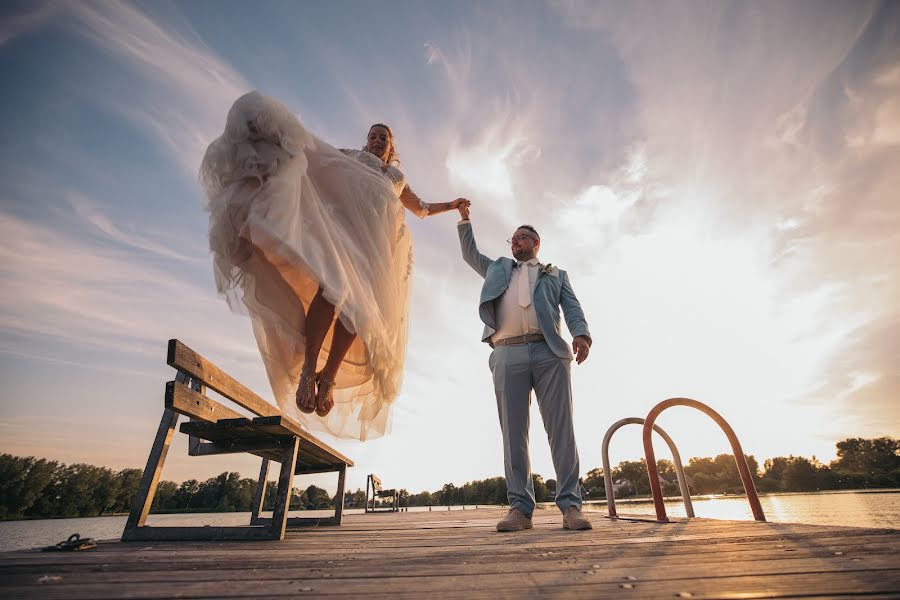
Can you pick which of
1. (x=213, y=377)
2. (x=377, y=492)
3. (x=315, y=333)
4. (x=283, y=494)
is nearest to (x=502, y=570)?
(x=315, y=333)

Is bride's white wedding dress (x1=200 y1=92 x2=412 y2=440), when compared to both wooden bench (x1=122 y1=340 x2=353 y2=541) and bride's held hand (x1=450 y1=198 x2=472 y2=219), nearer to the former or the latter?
wooden bench (x1=122 y1=340 x2=353 y2=541)

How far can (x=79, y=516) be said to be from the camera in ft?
173

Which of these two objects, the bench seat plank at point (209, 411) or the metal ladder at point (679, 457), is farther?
the metal ladder at point (679, 457)

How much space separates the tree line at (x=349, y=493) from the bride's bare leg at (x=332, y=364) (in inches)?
1282

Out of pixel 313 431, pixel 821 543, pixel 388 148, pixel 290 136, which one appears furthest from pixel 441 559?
pixel 388 148

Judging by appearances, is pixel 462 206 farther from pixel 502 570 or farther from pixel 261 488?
pixel 261 488

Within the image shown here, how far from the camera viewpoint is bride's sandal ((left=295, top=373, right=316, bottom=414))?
192 cm

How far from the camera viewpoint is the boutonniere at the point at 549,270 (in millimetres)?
3340

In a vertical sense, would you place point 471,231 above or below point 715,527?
above

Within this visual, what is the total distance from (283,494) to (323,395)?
709 mm

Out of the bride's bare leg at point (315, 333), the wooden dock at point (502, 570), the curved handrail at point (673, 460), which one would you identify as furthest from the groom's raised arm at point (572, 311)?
the bride's bare leg at point (315, 333)

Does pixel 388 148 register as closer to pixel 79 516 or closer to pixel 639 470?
pixel 639 470

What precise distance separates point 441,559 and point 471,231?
291cm

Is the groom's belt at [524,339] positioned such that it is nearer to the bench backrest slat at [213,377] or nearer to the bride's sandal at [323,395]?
the bride's sandal at [323,395]
